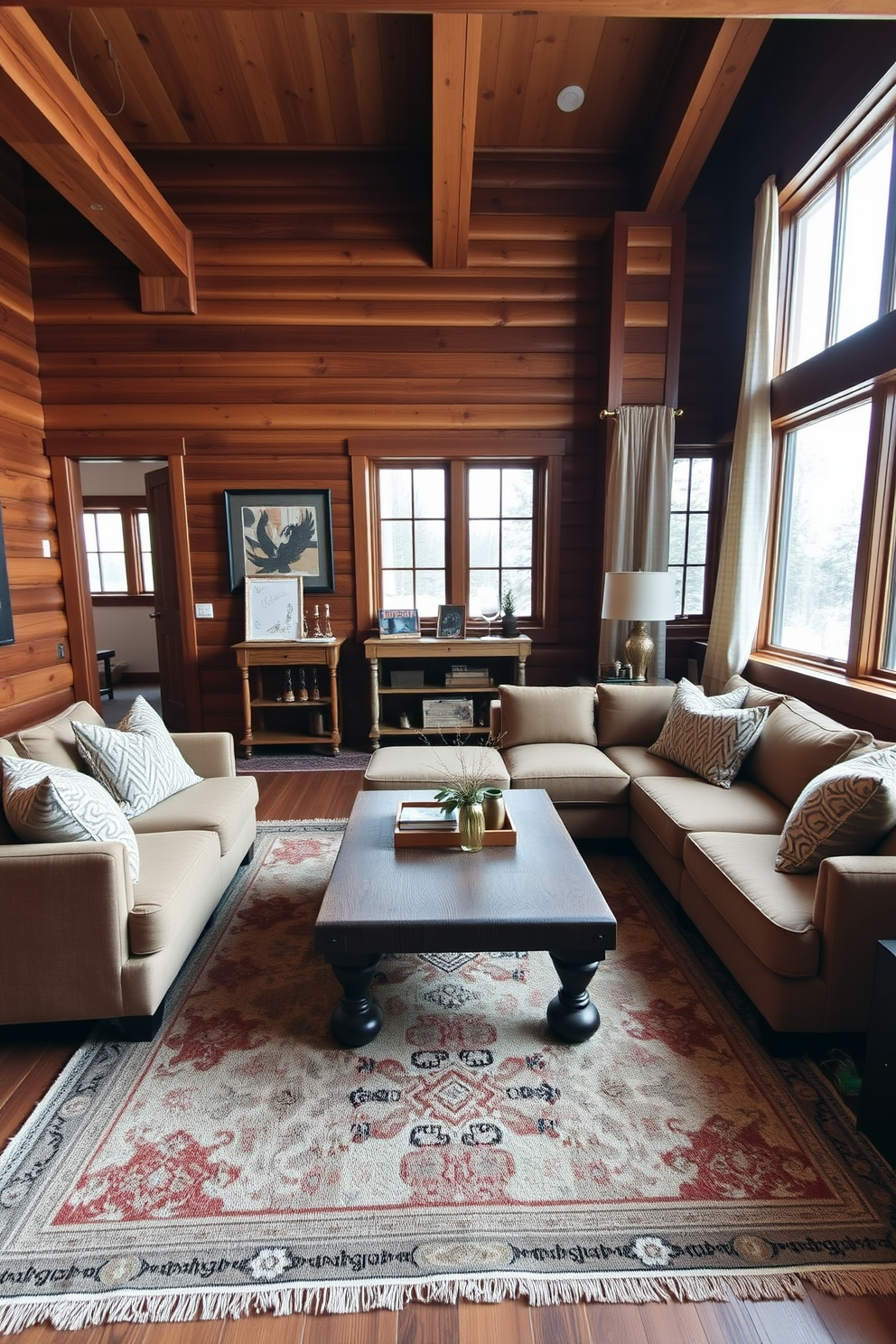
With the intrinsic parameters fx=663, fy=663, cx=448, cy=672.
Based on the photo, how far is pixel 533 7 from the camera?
95.8 inches

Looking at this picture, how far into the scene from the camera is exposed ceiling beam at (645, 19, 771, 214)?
3.42 metres

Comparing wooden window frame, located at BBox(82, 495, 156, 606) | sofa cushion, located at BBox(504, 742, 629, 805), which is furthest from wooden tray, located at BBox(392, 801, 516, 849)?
wooden window frame, located at BBox(82, 495, 156, 606)

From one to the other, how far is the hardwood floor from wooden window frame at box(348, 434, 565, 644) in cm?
414

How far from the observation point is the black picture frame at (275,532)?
4934 millimetres

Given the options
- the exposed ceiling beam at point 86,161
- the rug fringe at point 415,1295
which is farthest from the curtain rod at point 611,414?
the rug fringe at point 415,1295

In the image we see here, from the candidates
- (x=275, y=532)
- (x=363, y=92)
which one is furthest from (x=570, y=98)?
(x=275, y=532)

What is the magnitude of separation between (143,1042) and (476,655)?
337 cm

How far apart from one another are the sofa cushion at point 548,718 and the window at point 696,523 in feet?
6.07

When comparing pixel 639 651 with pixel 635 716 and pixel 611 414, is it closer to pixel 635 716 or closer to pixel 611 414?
pixel 635 716

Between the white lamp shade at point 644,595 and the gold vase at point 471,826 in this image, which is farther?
the white lamp shade at point 644,595

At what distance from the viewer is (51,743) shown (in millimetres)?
2449

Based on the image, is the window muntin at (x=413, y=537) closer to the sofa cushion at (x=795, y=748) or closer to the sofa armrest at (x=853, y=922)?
the sofa cushion at (x=795, y=748)

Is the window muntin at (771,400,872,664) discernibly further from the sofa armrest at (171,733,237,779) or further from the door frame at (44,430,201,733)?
the door frame at (44,430,201,733)

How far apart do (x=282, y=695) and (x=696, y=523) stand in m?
3.40
